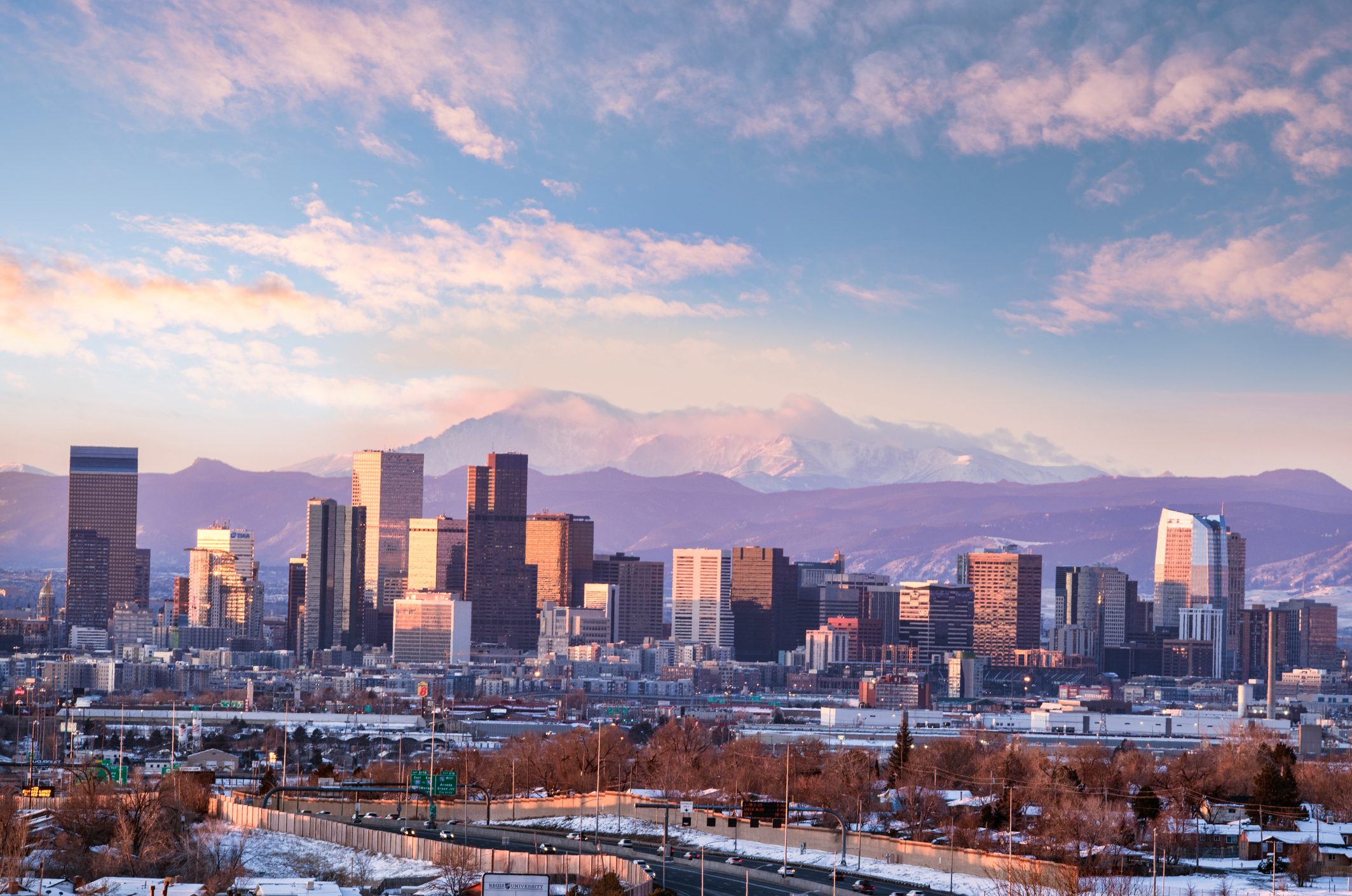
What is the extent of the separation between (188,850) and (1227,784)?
198 ft

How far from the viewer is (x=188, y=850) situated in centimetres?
8556

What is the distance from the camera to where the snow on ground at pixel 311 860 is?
83438 millimetres

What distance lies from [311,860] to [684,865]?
17.6m

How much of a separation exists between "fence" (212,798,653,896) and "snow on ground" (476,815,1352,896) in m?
6.97

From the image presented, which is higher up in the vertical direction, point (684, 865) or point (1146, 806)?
point (1146, 806)

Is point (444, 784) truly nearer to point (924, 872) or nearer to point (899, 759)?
point (924, 872)

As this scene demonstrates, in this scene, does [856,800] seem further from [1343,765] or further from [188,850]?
[1343,765]

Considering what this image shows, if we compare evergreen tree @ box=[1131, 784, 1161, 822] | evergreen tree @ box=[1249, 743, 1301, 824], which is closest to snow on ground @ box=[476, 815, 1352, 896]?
evergreen tree @ box=[1131, 784, 1161, 822]

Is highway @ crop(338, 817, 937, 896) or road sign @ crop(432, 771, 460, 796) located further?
road sign @ crop(432, 771, 460, 796)

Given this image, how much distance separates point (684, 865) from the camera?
269ft

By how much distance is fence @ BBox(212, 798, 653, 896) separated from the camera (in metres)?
76.0

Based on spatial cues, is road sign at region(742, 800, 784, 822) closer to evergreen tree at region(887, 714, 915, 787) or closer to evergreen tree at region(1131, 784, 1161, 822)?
evergreen tree at region(1131, 784, 1161, 822)

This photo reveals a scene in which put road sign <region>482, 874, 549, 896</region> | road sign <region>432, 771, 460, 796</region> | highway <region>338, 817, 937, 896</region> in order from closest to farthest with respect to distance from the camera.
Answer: road sign <region>482, 874, 549, 896</region> → highway <region>338, 817, 937, 896</region> → road sign <region>432, 771, 460, 796</region>

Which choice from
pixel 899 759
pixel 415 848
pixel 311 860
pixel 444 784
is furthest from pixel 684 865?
pixel 899 759
